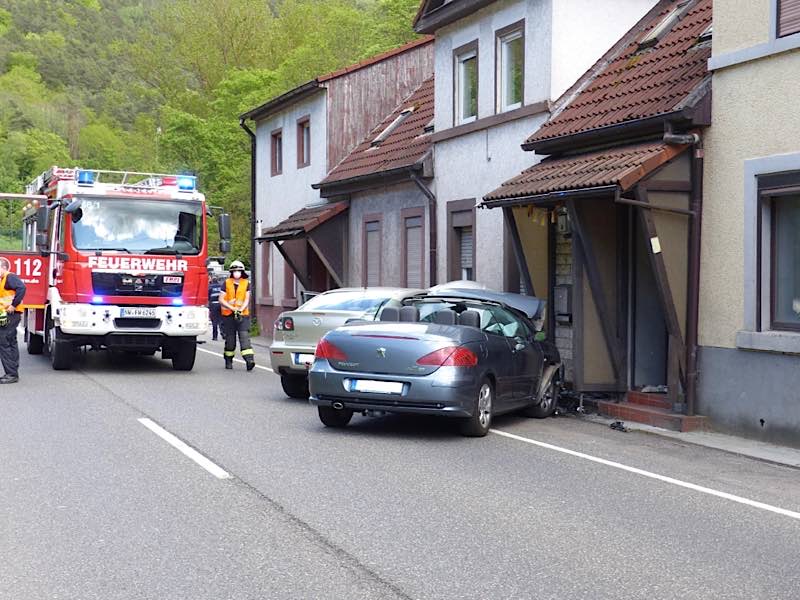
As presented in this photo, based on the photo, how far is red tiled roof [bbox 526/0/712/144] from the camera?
1421 centimetres

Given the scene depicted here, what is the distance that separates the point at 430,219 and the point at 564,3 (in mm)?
5467

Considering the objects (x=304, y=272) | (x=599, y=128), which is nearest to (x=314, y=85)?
(x=304, y=272)

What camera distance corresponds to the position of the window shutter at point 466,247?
20.6 m

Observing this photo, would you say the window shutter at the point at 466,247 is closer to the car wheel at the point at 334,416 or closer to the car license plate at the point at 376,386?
the car wheel at the point at 334,416

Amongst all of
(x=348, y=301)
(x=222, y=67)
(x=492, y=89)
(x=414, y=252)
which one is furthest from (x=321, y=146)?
(x=222, y=67)

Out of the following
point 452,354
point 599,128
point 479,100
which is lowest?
point 452,354

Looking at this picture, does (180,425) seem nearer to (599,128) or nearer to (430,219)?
(599,128)

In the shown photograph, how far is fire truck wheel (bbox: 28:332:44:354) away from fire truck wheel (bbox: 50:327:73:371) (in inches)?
145

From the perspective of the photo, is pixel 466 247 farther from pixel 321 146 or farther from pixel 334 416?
pixel 321 146

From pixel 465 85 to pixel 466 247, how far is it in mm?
2840

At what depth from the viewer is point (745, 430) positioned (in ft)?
40.6

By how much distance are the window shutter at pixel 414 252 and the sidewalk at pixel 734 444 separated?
951cm

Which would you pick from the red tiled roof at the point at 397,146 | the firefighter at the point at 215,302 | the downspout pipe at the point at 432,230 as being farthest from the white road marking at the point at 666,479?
the firefighter at the point at 215,302

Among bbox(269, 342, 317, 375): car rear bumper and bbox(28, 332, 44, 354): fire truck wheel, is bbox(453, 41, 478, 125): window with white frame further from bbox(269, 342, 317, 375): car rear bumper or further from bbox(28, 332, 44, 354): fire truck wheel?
bbox(28, 332, 44, 354): fire truck wheel
